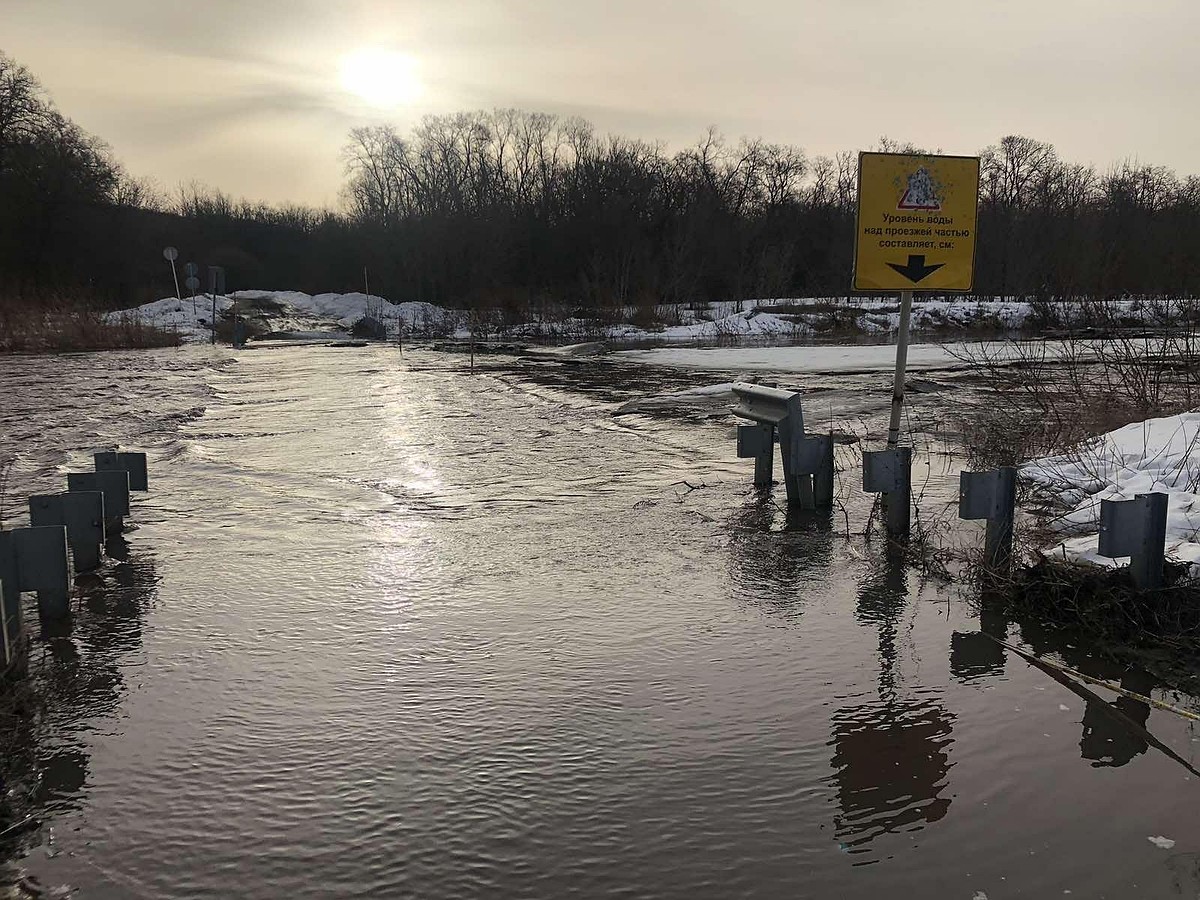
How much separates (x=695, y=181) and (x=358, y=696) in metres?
84.1

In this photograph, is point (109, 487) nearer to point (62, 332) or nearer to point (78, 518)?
point (78, 518)

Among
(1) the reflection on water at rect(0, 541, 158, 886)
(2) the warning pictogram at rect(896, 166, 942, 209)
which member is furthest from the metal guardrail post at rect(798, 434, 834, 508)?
(1) the reflection on water at rect(0, 541, 158, 886)

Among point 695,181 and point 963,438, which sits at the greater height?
point 695,181

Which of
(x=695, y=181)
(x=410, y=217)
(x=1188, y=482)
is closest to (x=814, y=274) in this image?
(x=695, y=181)

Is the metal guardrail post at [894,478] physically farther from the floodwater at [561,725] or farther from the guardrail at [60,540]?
the guardrail at [60,540]

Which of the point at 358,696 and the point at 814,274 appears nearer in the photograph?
the point at 358,696

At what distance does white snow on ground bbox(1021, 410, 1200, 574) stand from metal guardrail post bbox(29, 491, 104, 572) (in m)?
5.94

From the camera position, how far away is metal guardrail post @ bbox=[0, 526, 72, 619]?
15.5 ft

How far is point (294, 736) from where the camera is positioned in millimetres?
3889

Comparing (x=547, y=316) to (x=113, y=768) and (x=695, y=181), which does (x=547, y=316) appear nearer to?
(x=695, y=181)

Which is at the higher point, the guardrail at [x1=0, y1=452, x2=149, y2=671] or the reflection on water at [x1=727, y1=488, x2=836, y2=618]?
the guardrail at [x1=0, y1=452, x2=149, y2=671]

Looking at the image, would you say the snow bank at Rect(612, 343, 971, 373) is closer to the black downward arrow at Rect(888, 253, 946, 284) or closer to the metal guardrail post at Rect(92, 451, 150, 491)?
the black downward arrow at Rect(888, 253, 946, 284)

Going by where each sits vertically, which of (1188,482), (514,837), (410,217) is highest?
(410,217)

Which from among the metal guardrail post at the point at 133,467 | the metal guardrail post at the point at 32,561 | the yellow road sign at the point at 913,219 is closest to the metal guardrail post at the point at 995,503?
the yellow road sign at the point at 913,219
